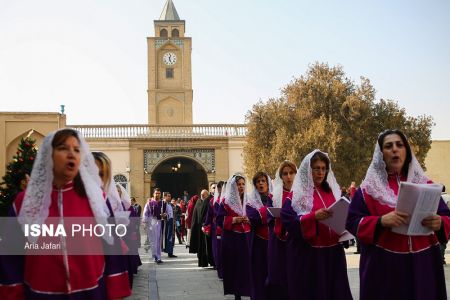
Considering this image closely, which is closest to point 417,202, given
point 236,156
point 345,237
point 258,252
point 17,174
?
point 345,237

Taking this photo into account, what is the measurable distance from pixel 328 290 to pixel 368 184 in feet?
4.95

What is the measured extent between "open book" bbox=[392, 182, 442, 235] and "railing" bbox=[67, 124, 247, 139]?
36.4 m

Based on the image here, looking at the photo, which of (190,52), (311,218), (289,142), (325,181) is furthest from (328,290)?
(190,52)

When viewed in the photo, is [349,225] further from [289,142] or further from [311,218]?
[289,142]

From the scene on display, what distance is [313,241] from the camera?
6.27 metres

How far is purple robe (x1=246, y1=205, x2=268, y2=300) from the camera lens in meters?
8.61

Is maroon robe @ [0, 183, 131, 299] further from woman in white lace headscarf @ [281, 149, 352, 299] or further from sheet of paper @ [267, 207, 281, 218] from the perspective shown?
sheet of paper @ [267, 207, 281, 218]

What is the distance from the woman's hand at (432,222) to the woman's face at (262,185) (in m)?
4.70

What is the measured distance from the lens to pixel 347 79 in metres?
30.5

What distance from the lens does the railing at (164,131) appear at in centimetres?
4050

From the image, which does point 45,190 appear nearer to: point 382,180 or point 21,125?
point 382,180

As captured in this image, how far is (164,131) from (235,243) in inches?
1255

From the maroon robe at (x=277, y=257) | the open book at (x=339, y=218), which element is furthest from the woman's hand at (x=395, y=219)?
the maroon robe at (x=277, y=257)

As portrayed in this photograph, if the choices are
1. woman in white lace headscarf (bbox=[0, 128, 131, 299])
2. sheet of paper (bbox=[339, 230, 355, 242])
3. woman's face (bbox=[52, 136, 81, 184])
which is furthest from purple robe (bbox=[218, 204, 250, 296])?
woman's face (bbox=[52, 136, 81, 184])
